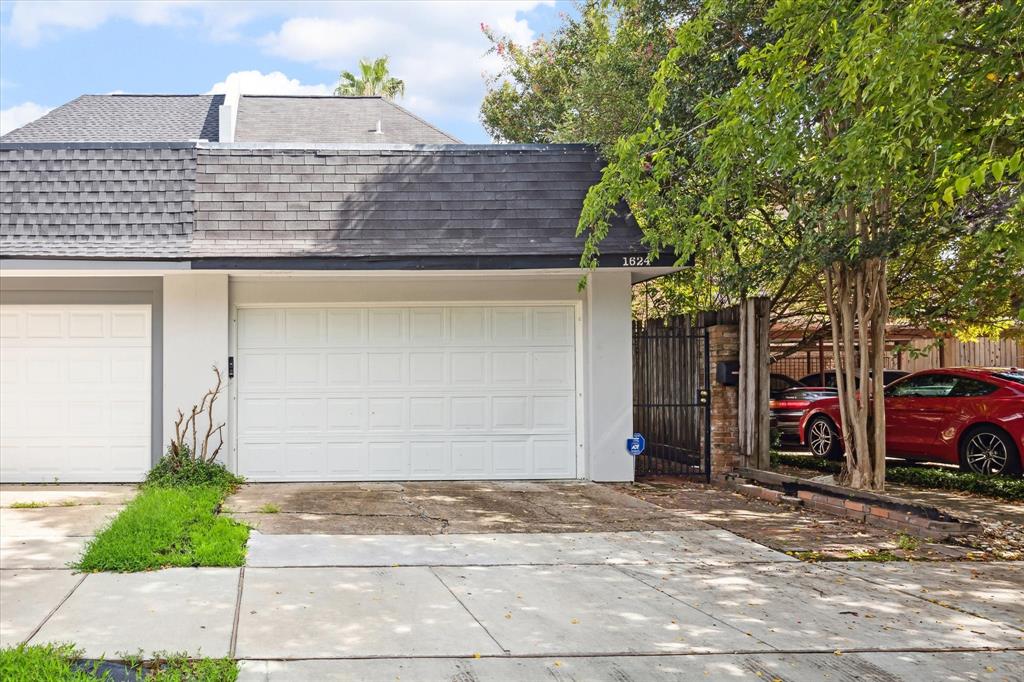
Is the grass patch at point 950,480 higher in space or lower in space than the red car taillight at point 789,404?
lower

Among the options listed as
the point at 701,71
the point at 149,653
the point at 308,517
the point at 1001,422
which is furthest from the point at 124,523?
the point at 1001,422

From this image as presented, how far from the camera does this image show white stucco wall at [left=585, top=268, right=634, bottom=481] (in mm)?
11953

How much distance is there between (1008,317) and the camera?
14211 millimetres

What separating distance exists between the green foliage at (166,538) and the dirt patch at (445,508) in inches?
19.6

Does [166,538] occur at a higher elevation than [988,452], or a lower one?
lower

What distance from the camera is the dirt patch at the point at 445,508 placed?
29.2ft

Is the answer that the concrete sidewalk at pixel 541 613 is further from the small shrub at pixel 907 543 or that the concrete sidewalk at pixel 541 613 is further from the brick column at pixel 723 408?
the brick column at pixel 723 408

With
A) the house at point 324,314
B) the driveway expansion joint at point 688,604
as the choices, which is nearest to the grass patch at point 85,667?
the driveway expansion joint at point 688,604

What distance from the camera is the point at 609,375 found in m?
12.0

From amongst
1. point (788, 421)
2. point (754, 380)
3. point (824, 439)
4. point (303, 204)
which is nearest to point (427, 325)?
point (303, 204)

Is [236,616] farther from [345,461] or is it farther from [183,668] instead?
[345,461]

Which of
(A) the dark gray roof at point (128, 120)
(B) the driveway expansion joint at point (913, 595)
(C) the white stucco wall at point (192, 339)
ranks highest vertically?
(A) the dark gray roof at point (128, 120)

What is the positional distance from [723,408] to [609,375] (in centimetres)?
177

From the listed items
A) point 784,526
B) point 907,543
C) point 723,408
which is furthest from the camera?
point 723,408
